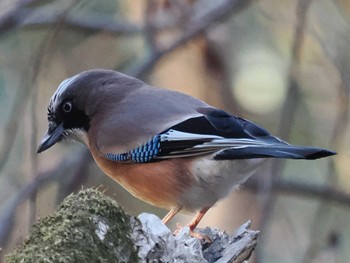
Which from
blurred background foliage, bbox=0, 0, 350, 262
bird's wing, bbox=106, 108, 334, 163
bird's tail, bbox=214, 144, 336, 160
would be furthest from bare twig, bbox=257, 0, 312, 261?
bird's tail, bbox=214, 144, 336, 160

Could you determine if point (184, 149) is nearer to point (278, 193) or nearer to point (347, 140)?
point (278, 193)

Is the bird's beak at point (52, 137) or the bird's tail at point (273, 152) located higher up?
the bird's tail at point (273, 152)

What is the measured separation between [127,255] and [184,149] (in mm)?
1164

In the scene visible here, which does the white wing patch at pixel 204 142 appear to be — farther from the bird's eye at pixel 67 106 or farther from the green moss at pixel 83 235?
the green moss at pixel 83 235

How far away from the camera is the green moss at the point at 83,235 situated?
2.82 metres

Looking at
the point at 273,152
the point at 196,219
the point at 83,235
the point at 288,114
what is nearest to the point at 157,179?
the point at 196,219

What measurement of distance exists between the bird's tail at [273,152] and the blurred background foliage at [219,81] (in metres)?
1.68

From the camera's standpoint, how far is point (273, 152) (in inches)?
150

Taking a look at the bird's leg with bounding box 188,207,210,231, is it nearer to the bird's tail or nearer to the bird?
the bird

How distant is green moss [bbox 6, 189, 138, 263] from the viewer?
2824mm

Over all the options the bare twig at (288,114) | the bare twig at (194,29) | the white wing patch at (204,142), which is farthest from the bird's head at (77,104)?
the bare twig at (288,114)

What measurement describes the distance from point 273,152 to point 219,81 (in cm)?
304

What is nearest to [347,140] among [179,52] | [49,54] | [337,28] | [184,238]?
[337,28]

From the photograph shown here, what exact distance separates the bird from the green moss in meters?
0.94
